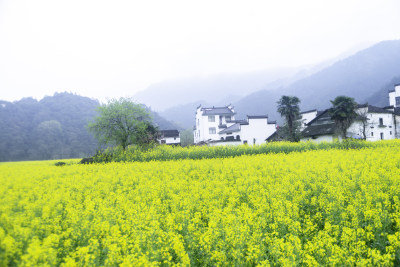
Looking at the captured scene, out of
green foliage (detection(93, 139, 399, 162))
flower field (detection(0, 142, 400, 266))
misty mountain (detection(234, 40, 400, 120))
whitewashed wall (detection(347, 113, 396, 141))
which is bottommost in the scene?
flower field (detection(0, 142, 400, 266))

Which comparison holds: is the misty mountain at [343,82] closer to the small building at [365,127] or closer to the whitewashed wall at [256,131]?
the whitewashed wall at [256,131]

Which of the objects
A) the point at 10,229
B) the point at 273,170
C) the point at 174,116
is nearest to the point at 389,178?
the point at 273,170

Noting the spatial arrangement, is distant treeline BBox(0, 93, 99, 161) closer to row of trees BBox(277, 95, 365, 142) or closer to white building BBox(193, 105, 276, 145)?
white building BBox(193, 105, 276, 145)

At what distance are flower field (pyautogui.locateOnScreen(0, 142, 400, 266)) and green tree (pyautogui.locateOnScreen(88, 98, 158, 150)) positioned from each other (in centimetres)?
1711

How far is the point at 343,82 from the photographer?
11912 centimetres

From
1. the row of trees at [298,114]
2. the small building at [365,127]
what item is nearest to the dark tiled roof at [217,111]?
the row of trees at [298,114]

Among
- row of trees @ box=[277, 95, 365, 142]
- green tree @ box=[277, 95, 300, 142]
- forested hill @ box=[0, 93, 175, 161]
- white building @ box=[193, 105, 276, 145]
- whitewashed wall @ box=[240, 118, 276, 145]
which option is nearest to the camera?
forested hill @ box=[0, 93, 175, 161]

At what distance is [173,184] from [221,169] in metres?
4.17

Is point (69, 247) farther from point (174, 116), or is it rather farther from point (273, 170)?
point (174, 116)

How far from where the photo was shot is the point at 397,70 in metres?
112

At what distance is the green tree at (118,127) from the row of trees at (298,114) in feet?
83.6

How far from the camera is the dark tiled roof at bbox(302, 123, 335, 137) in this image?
43.0 meters

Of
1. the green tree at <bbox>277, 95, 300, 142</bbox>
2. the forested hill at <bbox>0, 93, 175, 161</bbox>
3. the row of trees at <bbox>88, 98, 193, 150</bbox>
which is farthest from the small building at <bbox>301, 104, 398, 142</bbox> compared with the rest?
the forested hill at <bbox>0, 93, 175, 161</bbox>

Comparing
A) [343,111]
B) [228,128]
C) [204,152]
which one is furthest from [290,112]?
[204,152]
